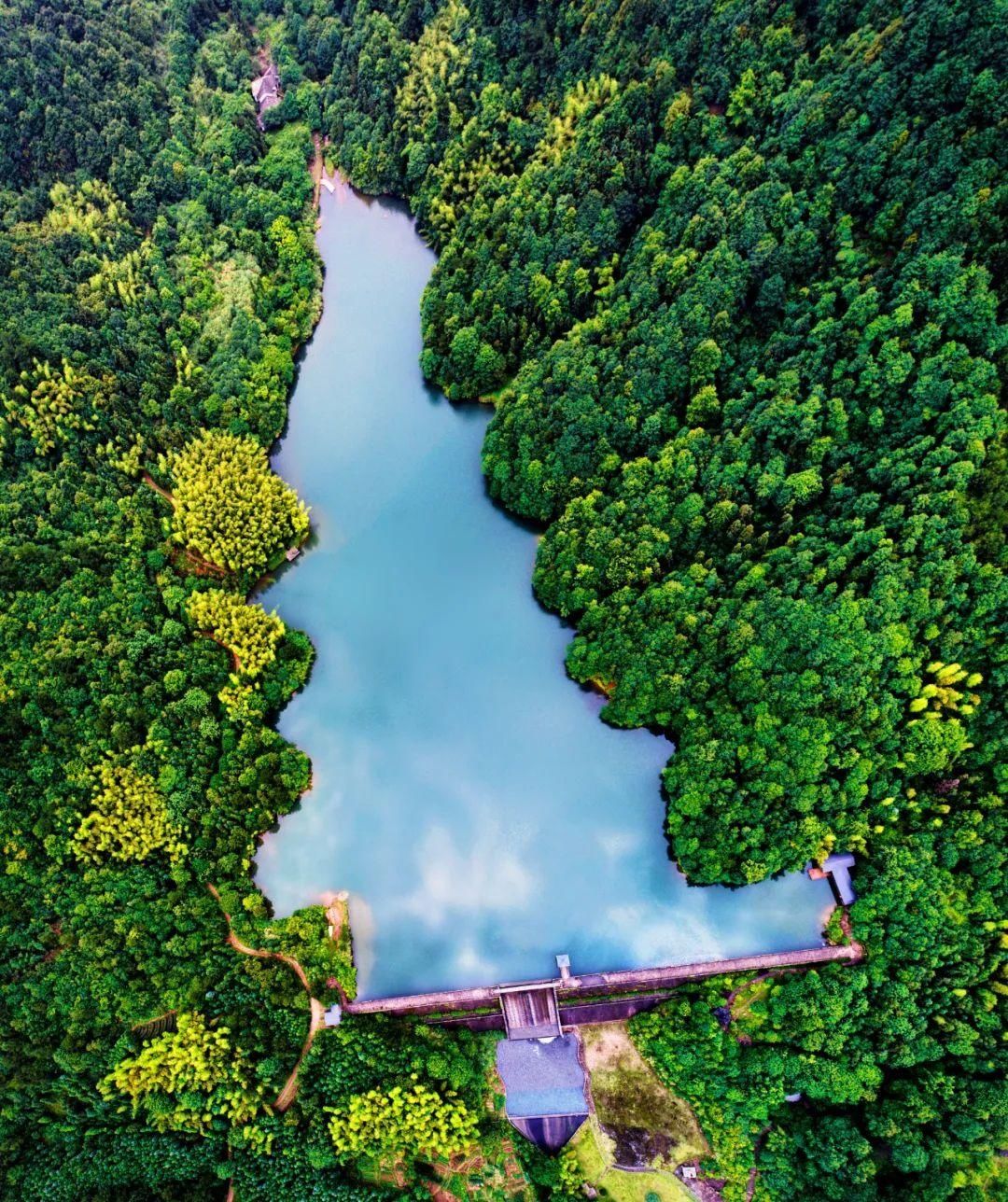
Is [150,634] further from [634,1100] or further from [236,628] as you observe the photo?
[634,1100]

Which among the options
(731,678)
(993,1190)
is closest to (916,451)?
(731,678)

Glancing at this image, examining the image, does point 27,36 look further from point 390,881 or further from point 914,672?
point 914,672

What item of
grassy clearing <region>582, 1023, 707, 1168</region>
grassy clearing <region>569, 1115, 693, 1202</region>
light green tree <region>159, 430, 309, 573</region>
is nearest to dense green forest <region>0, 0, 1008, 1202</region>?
light green tree <region>159, 430, 309, 573</region>

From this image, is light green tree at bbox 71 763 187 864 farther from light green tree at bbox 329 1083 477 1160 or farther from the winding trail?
light green tree at bbox 329 1083 477 1160

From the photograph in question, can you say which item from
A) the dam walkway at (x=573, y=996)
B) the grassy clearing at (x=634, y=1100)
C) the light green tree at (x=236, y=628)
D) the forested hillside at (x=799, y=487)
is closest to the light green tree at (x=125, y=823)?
the light green tree at (x=236, y=628)

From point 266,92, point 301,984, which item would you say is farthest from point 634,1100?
point 266,92

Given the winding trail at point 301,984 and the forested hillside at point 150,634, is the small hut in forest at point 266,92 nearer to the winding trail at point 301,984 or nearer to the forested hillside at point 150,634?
the forested hillside at point 150,634
